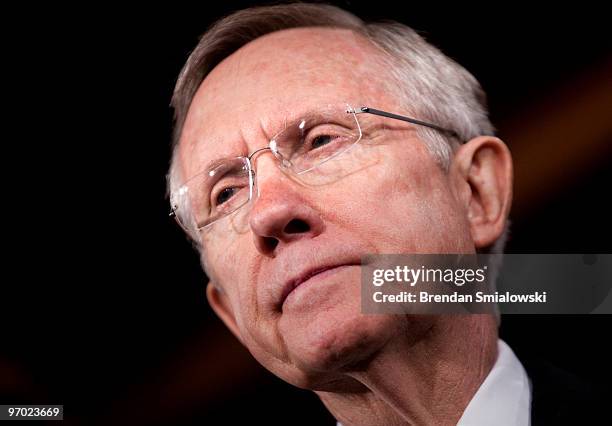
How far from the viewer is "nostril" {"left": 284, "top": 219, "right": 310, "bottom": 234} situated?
1.38 m

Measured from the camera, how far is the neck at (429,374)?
1.41m

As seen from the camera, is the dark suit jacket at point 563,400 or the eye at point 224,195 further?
the eye at point 224,195

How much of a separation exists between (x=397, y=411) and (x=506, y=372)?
27cm

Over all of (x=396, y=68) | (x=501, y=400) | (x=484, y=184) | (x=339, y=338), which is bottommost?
(x=501, y=400)

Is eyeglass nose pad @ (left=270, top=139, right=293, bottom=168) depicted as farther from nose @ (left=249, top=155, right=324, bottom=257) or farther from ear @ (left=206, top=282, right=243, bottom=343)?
ear @ (left=206, top=282, right=243, bottom=343)

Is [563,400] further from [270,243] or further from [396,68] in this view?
[396,68]

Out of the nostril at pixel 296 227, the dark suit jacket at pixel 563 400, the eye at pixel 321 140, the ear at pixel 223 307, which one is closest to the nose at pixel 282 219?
the nostril at pixel 296 227

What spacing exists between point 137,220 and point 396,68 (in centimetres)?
97

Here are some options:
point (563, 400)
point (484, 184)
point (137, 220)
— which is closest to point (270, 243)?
point (484, 184)

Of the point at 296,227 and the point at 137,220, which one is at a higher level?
the point at 296,227

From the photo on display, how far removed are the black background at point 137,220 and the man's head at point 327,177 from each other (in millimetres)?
156

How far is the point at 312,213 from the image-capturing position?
54.1 inches

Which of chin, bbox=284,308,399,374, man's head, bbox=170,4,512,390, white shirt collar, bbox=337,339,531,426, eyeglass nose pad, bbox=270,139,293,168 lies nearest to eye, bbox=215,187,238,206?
man's head, bbox=170,4,512,390

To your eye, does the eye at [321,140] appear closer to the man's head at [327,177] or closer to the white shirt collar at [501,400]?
the man's head at [327,177]
